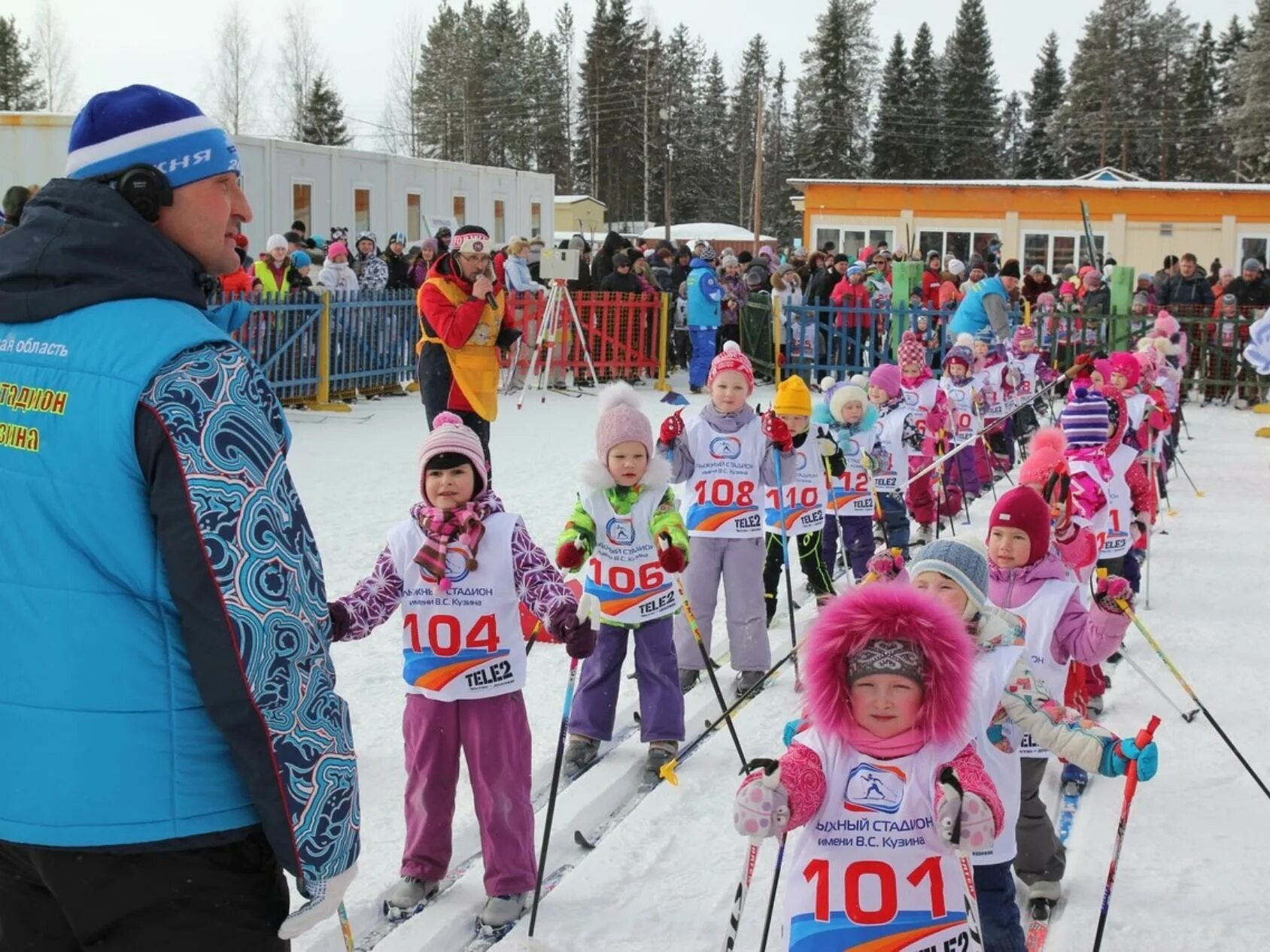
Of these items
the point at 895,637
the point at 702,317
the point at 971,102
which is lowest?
the point at 895,637

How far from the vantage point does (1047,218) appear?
3616 cm

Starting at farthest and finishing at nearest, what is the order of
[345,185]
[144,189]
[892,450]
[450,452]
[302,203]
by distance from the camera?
[345,185] → [302,203] → [892,450] → [450,452] → [144,189]

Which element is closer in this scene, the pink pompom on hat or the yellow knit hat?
the pink pompom on hat

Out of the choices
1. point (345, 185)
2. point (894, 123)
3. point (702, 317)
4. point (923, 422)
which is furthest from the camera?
point (894, 123)

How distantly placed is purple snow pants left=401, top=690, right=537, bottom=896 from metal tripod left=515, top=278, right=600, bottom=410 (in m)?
12.8

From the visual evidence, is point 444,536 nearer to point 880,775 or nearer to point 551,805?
point 551,805

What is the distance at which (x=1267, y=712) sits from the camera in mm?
6594

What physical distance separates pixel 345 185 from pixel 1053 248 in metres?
20.2

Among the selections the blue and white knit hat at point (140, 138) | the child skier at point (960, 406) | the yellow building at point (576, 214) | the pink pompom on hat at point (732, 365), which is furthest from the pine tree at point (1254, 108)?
the blue and white knit hat at point (140, 138)

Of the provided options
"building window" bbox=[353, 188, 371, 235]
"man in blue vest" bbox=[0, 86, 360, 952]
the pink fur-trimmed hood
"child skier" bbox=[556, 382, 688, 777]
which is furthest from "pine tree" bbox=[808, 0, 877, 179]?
"man in blue vest" bbox=[0, 86, 360, 952]

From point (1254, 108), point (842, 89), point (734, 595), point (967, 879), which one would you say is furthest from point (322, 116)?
point (967, 879)

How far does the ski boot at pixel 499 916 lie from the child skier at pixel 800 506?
3425 millimetres

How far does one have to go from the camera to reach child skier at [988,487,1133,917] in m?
4.29

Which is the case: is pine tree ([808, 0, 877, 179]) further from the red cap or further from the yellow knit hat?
the red cap
